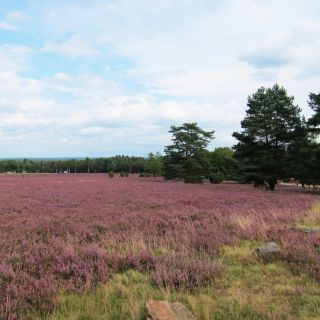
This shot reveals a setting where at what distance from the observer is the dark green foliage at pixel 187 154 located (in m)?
58.3

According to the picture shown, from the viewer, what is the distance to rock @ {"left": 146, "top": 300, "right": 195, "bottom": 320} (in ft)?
14.1

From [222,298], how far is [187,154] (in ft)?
181

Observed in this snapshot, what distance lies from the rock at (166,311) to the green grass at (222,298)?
0.65ft

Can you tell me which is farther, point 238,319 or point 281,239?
point 281,239

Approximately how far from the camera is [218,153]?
88375 millimetres

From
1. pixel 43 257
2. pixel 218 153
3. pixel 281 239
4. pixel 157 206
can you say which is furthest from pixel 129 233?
pixel 218 153

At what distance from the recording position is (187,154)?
60469 mm

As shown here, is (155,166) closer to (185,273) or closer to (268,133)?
(268,133)

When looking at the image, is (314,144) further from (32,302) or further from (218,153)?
(218,153)

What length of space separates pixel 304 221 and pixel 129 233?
6159 millimetres

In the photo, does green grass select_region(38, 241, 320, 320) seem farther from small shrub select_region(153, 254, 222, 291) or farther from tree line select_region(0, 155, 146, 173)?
tree line select_region(0, 155, 146, 173)

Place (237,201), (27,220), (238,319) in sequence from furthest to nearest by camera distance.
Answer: (237,201), (27,220), (238,319)

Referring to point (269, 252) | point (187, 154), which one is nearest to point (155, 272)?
point (269, 252)

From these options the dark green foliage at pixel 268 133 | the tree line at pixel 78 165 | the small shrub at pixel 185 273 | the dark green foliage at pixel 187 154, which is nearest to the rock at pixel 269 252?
the small shrub at pixel 185 273
